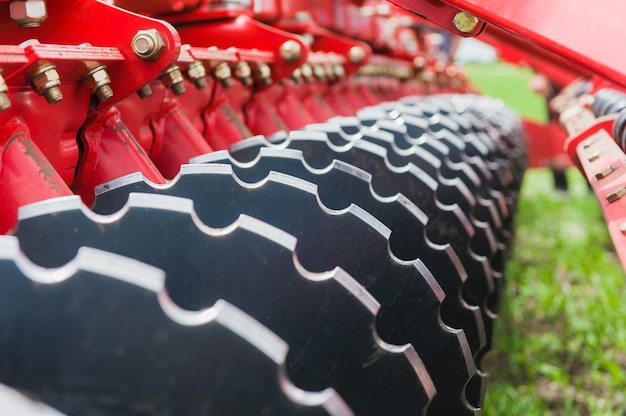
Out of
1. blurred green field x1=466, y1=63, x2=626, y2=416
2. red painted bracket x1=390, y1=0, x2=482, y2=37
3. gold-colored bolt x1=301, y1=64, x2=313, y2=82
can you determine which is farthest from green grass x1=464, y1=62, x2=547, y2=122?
red painted bracket x1=390, y1=0, x2=482, y2=37

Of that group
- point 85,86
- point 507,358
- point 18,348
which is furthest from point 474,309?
point 507,358

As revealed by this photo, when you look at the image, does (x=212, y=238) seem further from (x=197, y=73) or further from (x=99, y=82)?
(x=197, y=73)

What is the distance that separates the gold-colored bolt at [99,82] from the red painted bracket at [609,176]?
76cm

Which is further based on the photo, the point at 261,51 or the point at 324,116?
the point at 324,116

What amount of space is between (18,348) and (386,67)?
10.4 ft

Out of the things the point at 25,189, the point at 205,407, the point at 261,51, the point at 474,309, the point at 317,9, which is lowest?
the point at 317,9

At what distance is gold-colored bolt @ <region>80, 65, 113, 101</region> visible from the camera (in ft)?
4.06

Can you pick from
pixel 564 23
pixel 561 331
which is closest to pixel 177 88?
pixel 564 23

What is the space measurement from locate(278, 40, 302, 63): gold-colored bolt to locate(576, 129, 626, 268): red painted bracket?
26.4 inches

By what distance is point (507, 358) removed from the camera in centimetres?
248

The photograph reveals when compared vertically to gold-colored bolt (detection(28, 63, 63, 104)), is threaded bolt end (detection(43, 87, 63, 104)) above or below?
below

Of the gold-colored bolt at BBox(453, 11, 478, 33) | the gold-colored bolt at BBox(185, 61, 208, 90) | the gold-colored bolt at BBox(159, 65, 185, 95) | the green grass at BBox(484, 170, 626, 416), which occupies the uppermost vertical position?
the gold-colored bolt at BBox(453, 11, 478, 33)

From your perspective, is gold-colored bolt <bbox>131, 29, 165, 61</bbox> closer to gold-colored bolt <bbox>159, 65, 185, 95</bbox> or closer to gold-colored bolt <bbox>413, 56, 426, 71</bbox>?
gold-colored bolt <bbox>159, 65, 185, 95</bbox>

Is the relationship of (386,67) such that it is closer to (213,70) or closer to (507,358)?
(507,358)
